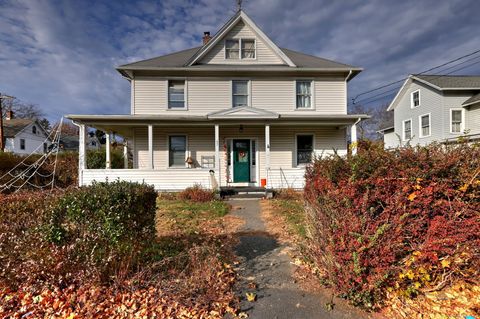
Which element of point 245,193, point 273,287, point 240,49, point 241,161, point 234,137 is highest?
point 240,49

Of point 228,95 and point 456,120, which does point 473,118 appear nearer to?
A: point 456,120

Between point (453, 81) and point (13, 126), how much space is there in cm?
5479

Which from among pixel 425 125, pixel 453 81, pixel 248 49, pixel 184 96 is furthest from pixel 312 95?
pixel 453 81

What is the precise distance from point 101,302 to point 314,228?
111 inches

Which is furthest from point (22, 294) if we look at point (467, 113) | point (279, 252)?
point (467, 113)

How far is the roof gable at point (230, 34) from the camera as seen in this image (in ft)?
40.1

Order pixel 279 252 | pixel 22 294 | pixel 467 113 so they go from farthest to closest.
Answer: pixel 467 113
pixel 279 252
pixel 22 294

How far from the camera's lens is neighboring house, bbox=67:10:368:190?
1192 centimetres

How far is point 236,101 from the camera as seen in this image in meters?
12.4

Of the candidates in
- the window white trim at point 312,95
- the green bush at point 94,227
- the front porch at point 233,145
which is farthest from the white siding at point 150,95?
the green bush at point 94,227

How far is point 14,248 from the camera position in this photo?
298cm

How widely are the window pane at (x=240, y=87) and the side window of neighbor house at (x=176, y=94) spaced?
2.71 m

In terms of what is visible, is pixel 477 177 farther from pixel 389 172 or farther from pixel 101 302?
pixel 101 302

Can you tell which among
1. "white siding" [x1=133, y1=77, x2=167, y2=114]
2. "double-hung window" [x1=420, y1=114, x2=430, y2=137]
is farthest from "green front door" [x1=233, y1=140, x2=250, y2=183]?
"double-hung window" [x1=420, y1=114, x2=430, y2=137]
